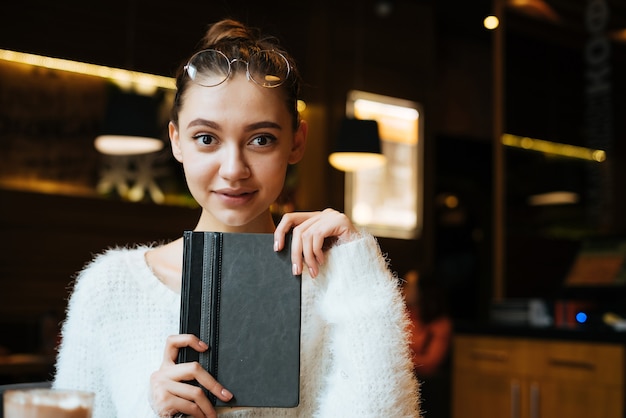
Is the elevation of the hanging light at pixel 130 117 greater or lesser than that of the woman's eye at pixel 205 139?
greater

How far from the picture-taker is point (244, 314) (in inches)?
39.6

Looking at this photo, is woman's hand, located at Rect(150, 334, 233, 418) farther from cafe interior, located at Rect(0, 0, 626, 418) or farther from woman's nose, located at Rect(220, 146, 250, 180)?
cafe interior, located at Rect(0, 0, 626, 418)

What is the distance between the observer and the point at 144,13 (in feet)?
18.7

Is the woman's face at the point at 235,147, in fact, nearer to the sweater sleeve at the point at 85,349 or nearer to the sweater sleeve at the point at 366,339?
the sweater sleeve at the point at 366,339

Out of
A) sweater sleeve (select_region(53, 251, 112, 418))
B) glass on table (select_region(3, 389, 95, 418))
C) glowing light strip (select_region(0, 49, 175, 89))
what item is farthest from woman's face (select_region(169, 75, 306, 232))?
glowing light strip (select_region(0, 49, 175, 89))

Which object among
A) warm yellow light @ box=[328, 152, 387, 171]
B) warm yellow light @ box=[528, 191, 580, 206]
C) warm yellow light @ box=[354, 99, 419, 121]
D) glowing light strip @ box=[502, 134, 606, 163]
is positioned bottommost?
warm yellow light @ box=[528, 191, 580, 206]

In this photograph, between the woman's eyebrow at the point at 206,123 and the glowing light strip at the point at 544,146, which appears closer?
the woman's eyebrow at the point at 206,123

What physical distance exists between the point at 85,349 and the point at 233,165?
419mm

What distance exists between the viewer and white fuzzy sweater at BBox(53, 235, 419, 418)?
44.6 inches

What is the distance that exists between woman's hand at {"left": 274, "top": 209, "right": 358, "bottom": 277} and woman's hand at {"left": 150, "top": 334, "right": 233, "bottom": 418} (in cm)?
17

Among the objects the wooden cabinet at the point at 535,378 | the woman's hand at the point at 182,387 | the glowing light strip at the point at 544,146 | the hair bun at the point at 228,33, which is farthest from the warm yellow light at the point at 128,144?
the woman's hand at the point at 182,387

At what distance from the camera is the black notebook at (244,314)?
99 centimetres

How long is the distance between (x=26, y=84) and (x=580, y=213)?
3.88m

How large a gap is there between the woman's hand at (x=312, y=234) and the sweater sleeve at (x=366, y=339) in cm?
2
